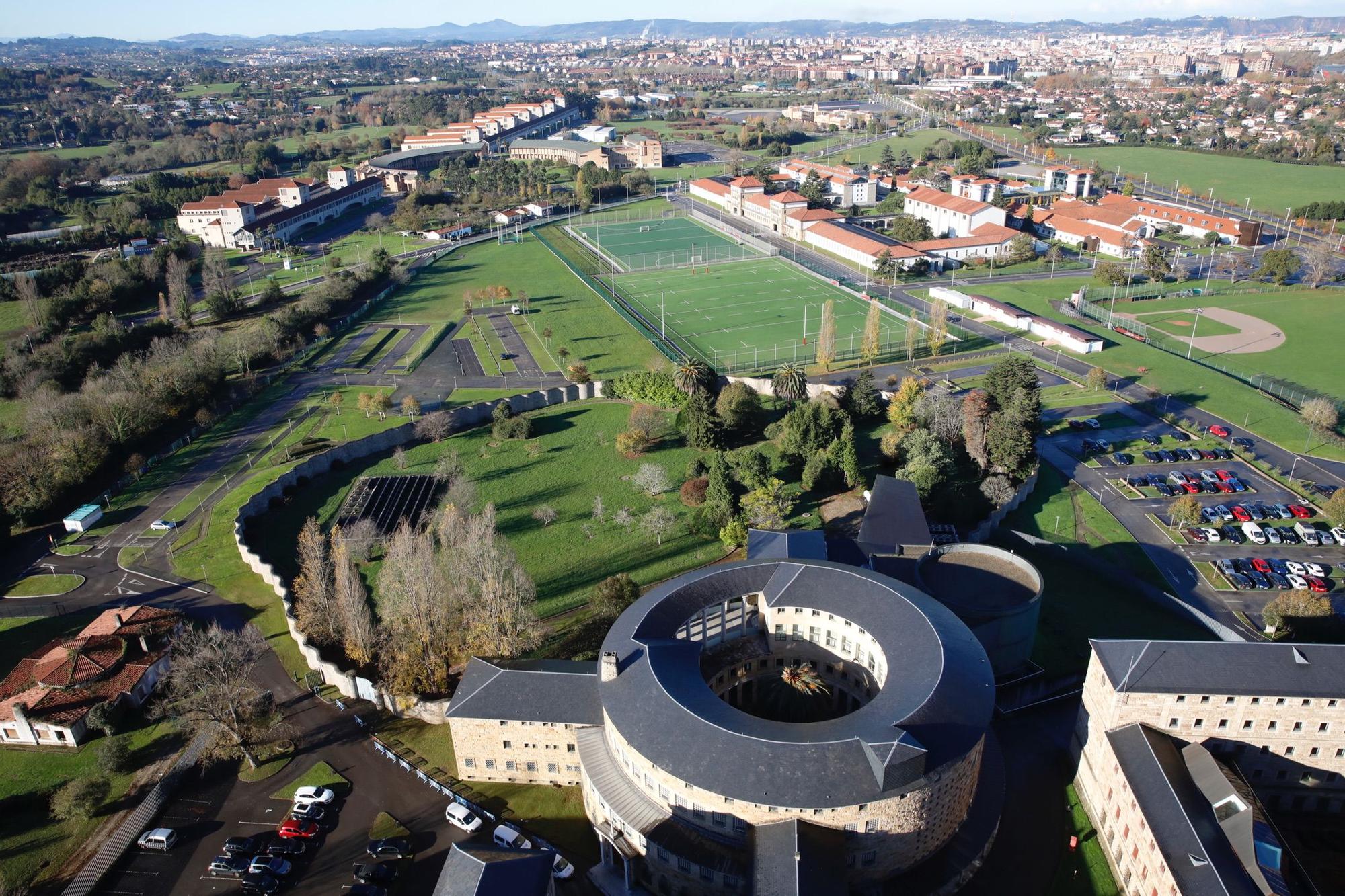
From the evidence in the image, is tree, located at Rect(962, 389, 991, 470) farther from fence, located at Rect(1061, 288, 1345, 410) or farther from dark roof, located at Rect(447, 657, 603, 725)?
dark roof, located at Rect(447, 657, 603, 725)

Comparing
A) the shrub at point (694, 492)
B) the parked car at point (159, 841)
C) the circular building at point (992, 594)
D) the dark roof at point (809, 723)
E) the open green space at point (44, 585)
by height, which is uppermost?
the dark roof at point (809, 723)

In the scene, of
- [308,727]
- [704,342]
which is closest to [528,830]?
[308,727]

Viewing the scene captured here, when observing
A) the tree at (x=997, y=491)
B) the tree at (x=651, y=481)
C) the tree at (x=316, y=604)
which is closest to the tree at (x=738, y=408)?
the tree at (x=651, y=481)

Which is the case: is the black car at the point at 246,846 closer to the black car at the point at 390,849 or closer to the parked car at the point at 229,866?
the parked car at the point at 229,866

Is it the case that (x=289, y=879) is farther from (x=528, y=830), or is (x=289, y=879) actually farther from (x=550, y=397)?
(x=550, y=397)

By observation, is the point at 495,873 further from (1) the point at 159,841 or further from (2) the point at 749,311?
(2) the point at 749,311
